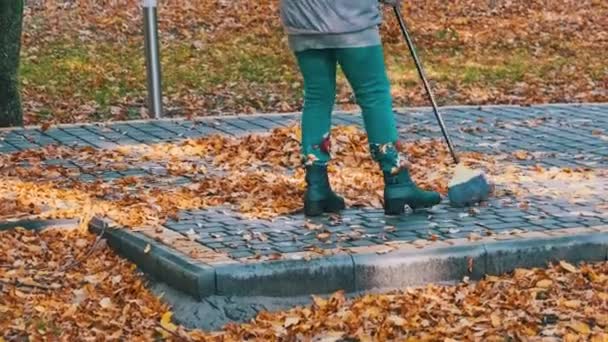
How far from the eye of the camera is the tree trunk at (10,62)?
10852mm

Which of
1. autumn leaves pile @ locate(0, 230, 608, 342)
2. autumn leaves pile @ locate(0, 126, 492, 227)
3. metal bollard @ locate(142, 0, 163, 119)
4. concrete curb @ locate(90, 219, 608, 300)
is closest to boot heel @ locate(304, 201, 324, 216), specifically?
autumn leaves pile @ locate(0, 126, 492, 227)

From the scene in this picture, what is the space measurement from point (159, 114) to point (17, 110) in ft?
4.10

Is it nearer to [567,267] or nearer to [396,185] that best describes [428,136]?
[396,185]

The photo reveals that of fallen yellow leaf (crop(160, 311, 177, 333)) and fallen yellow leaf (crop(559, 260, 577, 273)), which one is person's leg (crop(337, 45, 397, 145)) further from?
fallen yellow leaf (crop(160, 311, 177, 333))

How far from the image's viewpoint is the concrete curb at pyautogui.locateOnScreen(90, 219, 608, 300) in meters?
5.32

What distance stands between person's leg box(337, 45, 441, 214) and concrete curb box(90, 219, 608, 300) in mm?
729

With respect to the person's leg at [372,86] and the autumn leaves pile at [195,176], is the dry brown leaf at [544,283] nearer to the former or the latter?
the person's leg at [372,86]

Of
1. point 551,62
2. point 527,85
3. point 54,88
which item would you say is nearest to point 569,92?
point 527,85

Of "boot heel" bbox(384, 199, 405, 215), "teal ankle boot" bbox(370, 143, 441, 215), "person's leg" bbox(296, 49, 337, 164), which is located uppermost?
"person's leg" bbox(296, 49, 337, 164)

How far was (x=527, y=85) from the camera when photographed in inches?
555

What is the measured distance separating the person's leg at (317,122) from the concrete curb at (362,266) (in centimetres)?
88

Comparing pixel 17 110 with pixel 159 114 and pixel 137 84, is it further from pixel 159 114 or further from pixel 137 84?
pixel 137 84

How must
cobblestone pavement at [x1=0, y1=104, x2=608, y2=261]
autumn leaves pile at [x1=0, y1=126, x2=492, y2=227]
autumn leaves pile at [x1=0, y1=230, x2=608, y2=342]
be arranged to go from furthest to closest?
autumn leaves pile at [x1=0, y1=126, x2=492, y2=227] < cobblestone pavement at [x1=0, y1=104, x2=608, y2=261] < autumn leaves pile at [x1=0, y1=230, x2=608, y2=342]

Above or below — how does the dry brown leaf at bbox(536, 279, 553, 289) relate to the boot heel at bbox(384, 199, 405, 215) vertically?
below
